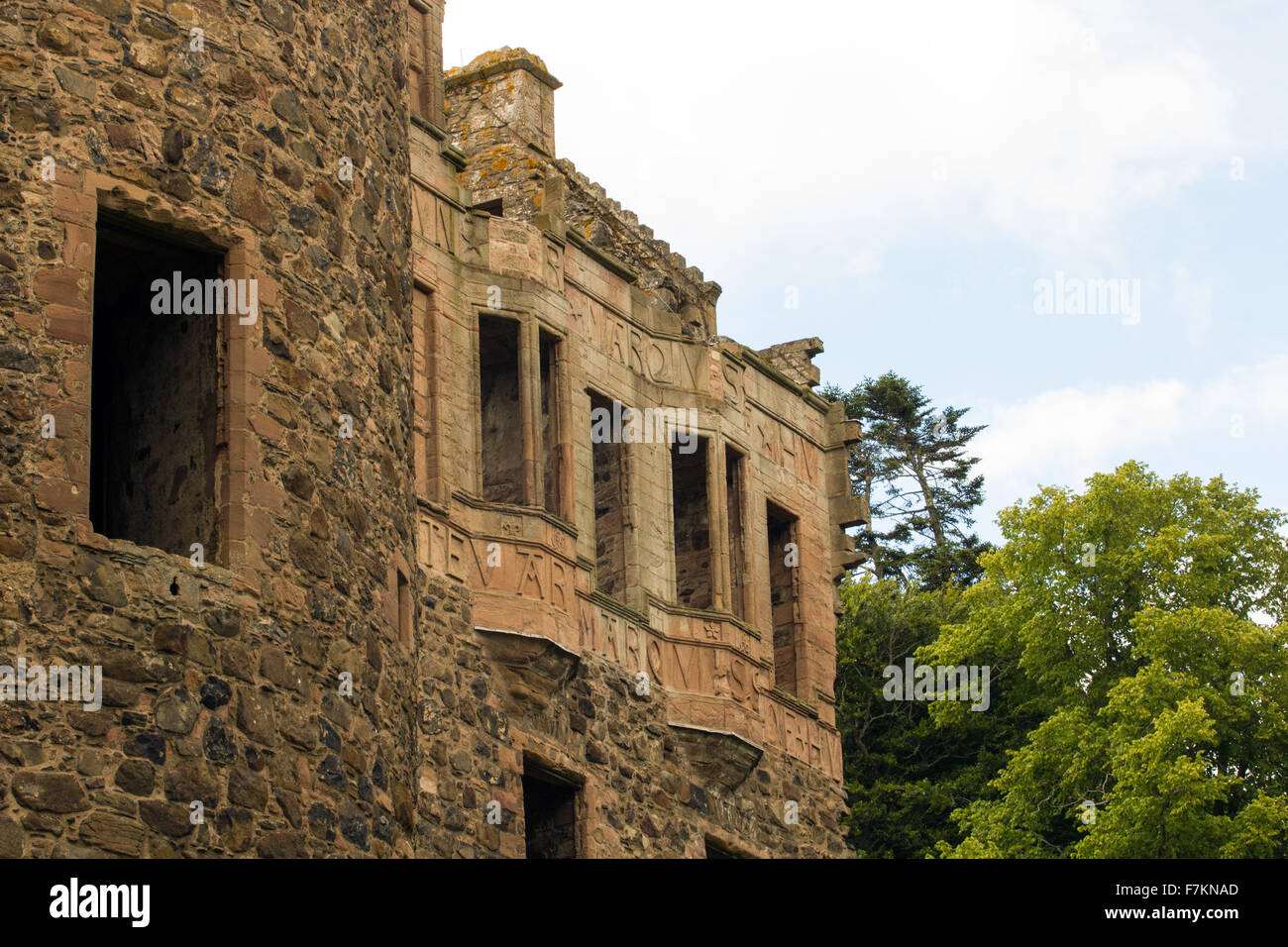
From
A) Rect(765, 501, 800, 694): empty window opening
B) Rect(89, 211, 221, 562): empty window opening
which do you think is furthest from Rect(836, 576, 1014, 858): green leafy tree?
Rect(89, 211, 221, 562): empty window opening

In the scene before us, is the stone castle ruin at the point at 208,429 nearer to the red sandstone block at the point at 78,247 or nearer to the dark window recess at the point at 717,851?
the red sandstone block at the point at 78,247

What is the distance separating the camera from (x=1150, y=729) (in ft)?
114

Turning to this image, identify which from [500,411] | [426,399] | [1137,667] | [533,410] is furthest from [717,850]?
[1137,667]

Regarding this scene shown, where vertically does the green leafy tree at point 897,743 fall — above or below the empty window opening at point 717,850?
above

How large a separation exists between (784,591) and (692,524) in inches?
87.7

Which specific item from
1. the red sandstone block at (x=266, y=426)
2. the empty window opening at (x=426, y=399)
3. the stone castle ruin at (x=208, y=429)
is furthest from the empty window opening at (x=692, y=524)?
the red sandstone block at (x=266, y=426)

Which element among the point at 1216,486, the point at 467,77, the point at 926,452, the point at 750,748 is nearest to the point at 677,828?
the point at 750,748

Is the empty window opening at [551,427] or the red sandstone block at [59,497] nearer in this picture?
the red sandstone block at [59,497]

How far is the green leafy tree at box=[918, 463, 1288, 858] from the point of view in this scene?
33.3 metres

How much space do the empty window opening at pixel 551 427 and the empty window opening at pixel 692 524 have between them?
276cm

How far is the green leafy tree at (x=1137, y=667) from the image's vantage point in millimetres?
33344

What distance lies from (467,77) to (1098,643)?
12545 millimetres

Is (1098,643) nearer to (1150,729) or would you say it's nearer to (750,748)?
(1150,729)
